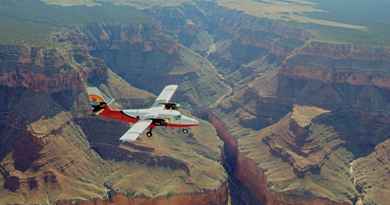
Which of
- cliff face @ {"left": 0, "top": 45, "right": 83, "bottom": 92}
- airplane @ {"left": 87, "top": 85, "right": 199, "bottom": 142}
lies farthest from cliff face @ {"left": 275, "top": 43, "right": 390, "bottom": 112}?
airplane @ {"left": 87, "top": 85, "right": 199, "bottom": 142}

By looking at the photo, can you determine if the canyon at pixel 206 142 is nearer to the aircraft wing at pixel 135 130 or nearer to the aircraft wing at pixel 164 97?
the aircraft wing at pixel 164 97

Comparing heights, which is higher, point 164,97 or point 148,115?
point 148,115

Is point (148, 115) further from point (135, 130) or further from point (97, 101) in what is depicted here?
point (97, 101)

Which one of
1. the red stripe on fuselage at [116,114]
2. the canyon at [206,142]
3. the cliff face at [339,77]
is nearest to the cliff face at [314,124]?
the cliff face at [339,77]

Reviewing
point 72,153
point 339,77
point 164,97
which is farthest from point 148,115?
point 339,77

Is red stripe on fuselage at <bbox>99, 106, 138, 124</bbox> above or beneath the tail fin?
beneath

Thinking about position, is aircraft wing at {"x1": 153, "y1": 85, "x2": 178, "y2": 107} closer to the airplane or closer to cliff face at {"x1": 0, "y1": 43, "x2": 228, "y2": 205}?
the airplane

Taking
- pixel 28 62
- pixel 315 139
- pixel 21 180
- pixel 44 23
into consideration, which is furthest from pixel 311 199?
pixel 44 23

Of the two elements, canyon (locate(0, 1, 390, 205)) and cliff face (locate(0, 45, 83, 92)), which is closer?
canyon (locate(0, 1, 390, 205))
